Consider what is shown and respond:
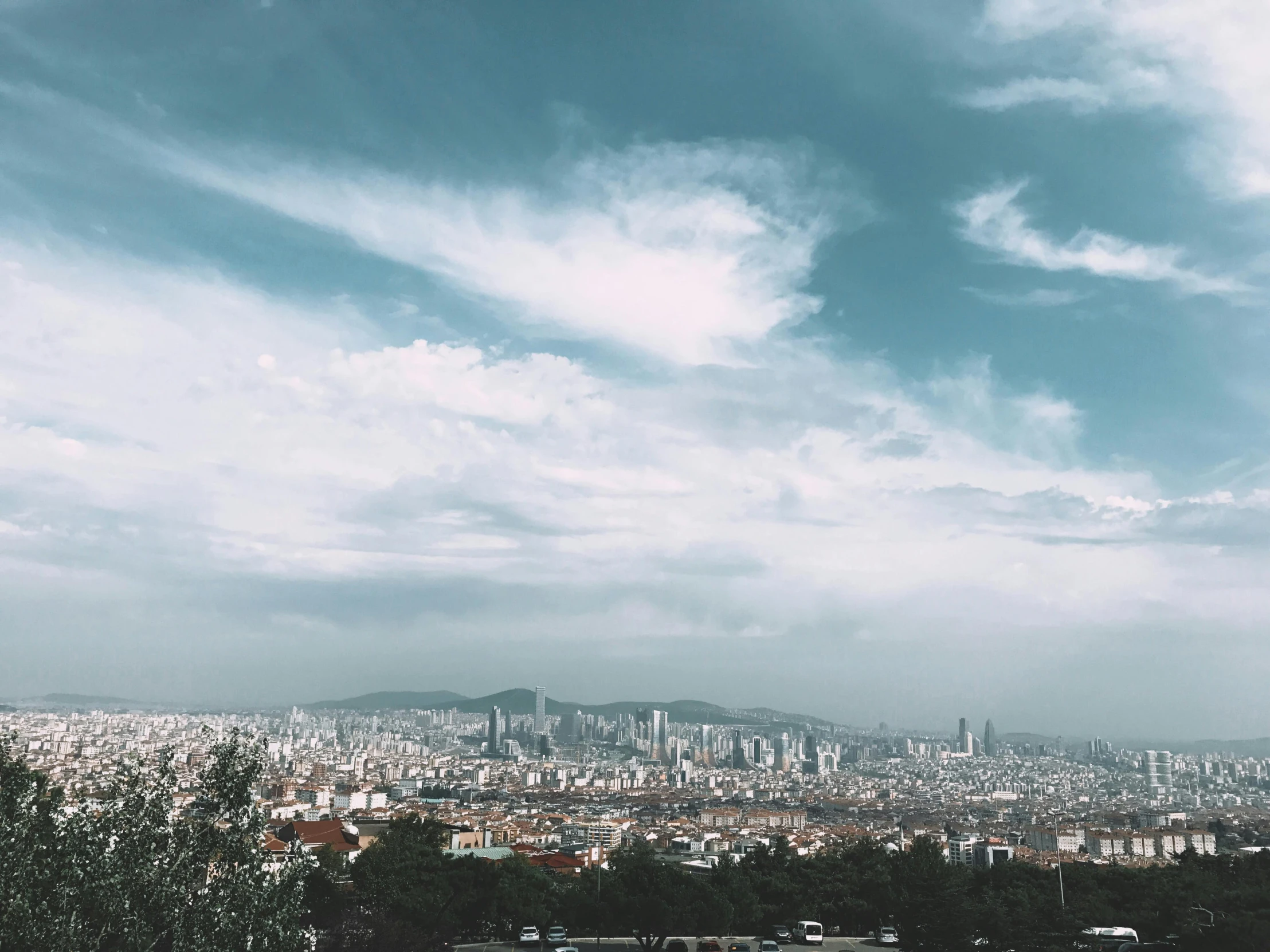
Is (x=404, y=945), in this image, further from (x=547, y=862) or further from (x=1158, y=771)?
(x=1158, y=771)

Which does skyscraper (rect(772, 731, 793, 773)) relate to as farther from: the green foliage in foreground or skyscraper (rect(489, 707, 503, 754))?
the green foliage in foreground

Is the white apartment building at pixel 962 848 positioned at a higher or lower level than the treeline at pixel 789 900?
lower

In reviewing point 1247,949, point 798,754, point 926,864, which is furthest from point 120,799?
point 798,754

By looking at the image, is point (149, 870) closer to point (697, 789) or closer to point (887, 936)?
point (887, 936)

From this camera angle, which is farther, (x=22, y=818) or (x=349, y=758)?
(x=349, y=758)

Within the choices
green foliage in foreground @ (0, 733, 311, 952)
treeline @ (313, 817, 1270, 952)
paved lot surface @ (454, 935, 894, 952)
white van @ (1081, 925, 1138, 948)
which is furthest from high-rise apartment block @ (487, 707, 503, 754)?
green foliage in foreground @ (0, 733, 311, 952)

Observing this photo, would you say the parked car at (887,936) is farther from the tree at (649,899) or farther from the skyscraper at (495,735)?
the skyscraper at (495,735)

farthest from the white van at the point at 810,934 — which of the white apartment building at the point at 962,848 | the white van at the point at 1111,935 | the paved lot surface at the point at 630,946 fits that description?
the white apartment building at the point at 962,848
